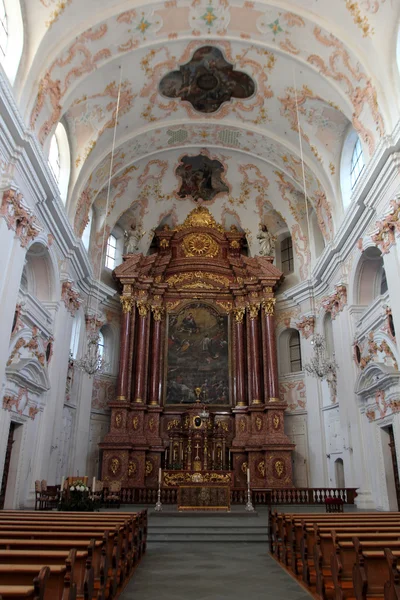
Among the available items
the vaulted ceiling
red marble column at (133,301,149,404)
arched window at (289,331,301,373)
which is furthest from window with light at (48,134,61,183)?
arched window at (289,331,301,373)

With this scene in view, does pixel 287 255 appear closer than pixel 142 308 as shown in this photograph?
No

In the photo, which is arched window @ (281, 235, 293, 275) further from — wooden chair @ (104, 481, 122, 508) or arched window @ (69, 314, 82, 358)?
wooden chair @ (104, 481, 122, 508)

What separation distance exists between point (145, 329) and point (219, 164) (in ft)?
24.9

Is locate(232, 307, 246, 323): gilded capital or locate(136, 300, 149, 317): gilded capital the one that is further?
locate(232, 307, 246, 323): gilded capital

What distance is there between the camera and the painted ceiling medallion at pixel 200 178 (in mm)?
20828

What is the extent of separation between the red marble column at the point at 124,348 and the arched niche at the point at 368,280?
8.85 metres

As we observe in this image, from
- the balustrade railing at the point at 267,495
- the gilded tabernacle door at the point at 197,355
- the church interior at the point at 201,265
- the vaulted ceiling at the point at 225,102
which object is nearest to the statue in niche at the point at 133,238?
the church interior at the point at 201,265

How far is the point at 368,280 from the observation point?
51.0 ft

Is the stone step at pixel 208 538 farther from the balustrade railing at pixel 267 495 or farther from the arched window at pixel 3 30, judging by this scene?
the arched window at pixel 3 30

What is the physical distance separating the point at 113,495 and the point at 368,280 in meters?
10.2

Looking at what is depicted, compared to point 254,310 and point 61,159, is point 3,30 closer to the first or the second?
point 61,159

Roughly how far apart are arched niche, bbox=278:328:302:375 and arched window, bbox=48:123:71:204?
1068cm

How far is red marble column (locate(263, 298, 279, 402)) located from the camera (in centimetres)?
1897

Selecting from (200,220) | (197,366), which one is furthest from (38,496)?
(200,220)
